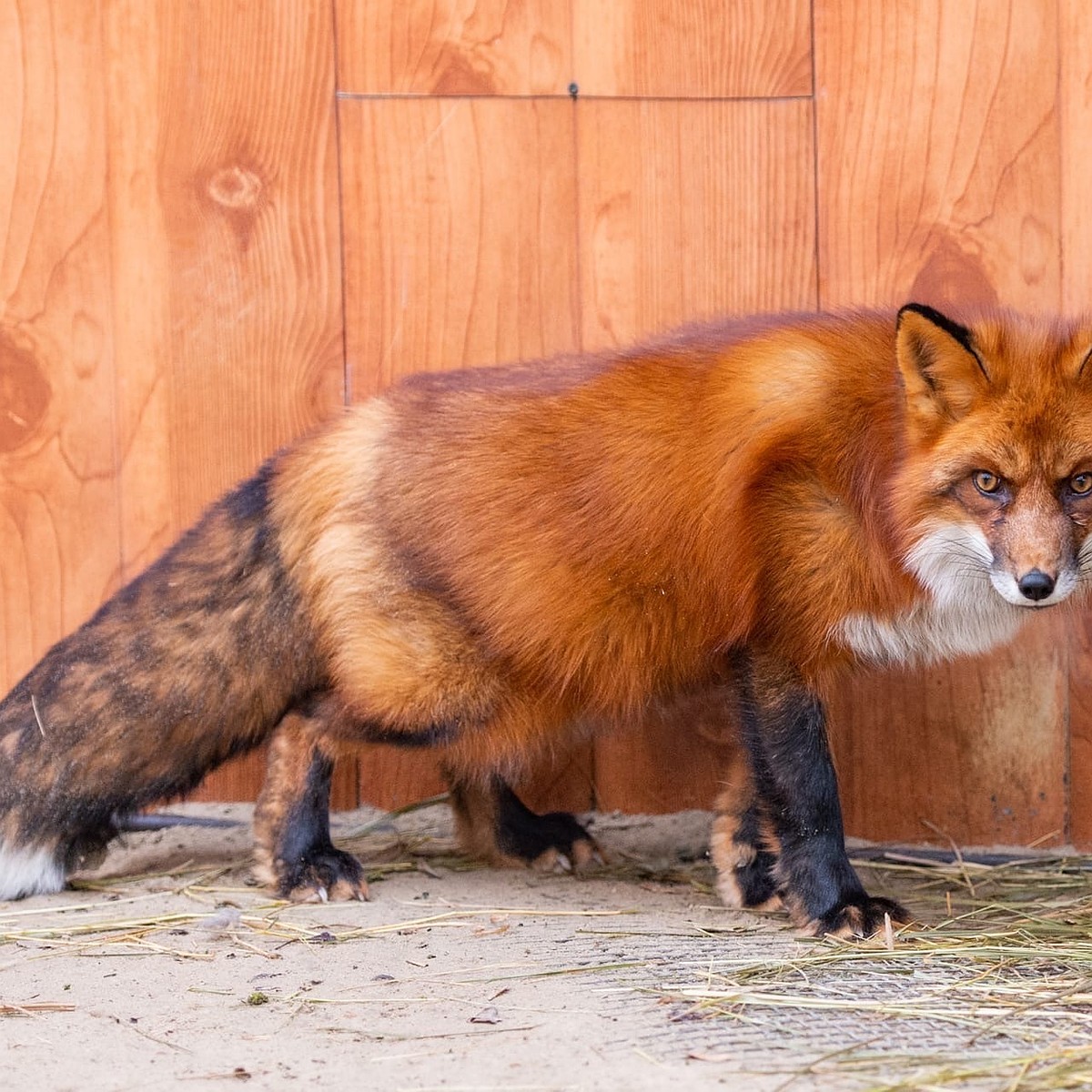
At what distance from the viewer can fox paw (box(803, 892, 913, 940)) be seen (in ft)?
10.5

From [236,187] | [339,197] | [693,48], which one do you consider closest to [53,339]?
[236,187]

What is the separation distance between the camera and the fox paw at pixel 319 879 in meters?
3.56

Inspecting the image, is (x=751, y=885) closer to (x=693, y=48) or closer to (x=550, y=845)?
(x=550, y=845)

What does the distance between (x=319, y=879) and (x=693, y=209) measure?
80.5 inches

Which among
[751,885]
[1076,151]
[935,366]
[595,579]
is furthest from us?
[1076,151]

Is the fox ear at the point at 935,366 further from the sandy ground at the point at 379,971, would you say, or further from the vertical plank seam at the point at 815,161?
the sandy ground at the point at 379,971

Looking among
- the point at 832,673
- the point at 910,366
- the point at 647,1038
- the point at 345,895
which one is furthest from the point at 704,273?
the point at 647,1038

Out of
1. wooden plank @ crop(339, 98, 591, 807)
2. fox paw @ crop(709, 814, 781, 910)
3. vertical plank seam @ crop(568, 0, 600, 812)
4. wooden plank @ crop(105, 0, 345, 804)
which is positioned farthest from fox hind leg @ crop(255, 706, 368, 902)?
vertical plank seam @ crop(568, 0, 600, 812)

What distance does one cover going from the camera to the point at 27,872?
3520 mm

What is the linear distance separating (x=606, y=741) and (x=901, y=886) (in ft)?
3.02

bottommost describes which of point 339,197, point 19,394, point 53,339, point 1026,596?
point 1026,596

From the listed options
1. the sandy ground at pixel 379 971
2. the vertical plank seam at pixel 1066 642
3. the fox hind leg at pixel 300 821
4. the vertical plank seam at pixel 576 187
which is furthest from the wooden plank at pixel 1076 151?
the fox hind leg at pixel 300 821

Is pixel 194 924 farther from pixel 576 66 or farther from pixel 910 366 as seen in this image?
pixel 576 66

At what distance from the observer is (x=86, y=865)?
365cm
